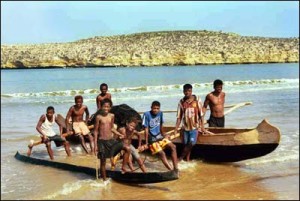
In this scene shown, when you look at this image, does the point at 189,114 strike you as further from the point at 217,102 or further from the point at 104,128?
the point at 104,128

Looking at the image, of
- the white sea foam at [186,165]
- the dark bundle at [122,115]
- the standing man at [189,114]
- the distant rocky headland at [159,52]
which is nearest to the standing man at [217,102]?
the standing man at [189,114]

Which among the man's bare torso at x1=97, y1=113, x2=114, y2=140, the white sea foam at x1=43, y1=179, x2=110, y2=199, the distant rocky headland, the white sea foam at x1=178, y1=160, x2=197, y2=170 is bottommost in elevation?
the white sea foam at x1=43, y1=179, x2=110, y2=199

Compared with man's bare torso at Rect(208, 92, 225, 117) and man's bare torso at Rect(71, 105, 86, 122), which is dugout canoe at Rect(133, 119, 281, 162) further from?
man's bare torso at Rect(71, 105, 86, 122)

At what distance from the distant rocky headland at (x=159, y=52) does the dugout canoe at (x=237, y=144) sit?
63591 mm

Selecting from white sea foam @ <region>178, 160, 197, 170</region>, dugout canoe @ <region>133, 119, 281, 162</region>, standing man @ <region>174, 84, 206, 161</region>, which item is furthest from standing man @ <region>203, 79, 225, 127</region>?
white sea foam @ <region>178, 160, 197, 170</region>

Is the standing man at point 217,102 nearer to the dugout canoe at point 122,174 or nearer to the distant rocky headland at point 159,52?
the dugout canoe at point 122,174

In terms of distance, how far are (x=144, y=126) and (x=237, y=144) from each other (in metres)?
1.85

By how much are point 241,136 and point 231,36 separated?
8351 cm

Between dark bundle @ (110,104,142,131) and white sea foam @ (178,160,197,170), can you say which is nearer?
white sea foam @ (178,160,197,170)

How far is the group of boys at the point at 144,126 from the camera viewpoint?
8.41 metres

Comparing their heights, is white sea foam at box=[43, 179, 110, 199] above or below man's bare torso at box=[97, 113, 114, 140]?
below

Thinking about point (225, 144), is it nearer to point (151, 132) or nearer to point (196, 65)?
point (151, 132)

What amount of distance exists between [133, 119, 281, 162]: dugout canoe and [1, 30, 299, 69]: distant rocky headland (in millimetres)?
63591

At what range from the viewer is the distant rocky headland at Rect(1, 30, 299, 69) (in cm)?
7388
